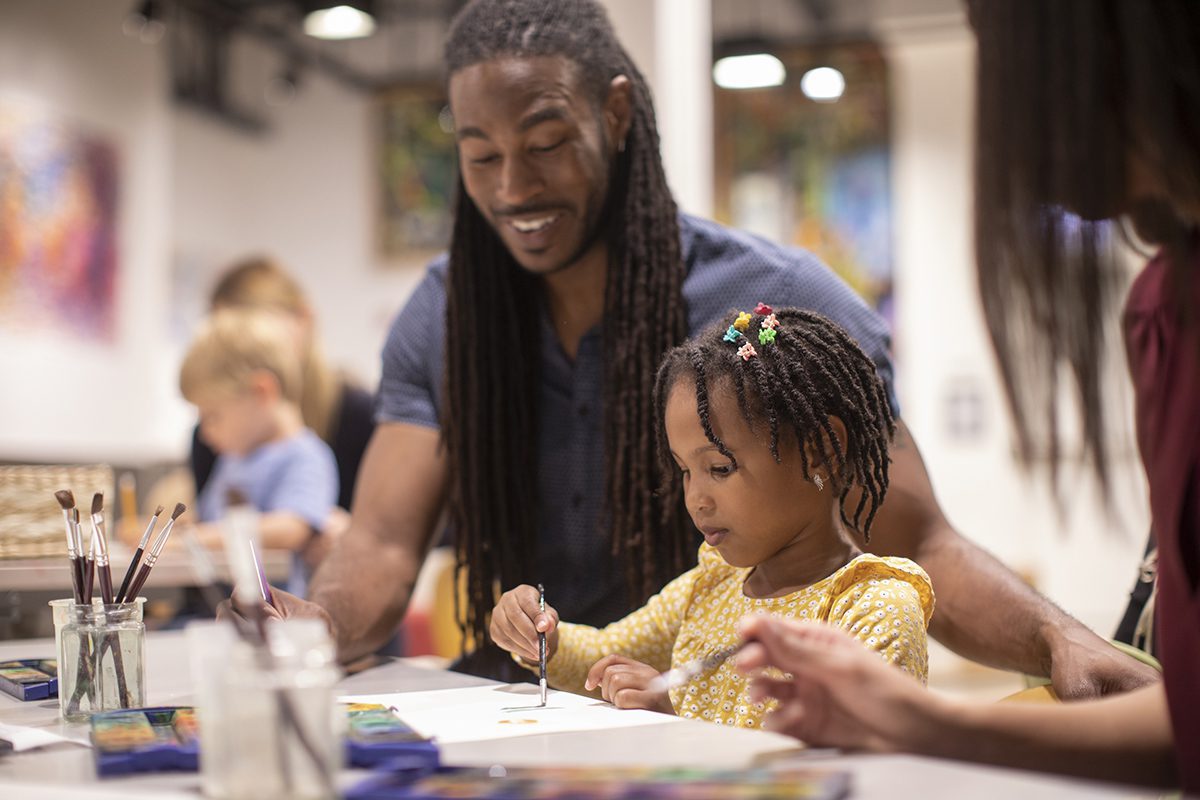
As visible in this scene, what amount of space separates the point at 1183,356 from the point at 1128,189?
0.13 meters

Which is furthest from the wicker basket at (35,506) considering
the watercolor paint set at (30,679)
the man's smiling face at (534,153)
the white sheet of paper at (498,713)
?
the white sheet of paper at (498,713)

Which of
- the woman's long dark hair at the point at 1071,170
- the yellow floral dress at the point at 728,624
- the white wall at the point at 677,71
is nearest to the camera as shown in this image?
the woman's long dark hair at the point at 1071,170

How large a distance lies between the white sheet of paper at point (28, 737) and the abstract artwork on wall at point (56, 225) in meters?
5.24

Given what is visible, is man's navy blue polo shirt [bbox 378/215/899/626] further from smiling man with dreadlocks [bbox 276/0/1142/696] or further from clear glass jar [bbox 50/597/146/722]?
clear glass jar [bbox 50/597/146/722]

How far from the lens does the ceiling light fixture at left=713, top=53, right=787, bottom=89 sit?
17.8 ft

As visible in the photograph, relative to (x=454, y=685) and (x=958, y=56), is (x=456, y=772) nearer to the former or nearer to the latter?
(x=454, y=685)

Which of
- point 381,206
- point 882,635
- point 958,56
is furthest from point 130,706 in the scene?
point 381,206

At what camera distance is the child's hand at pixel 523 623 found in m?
1.41

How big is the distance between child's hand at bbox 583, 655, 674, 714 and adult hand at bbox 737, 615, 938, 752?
12.5 inches

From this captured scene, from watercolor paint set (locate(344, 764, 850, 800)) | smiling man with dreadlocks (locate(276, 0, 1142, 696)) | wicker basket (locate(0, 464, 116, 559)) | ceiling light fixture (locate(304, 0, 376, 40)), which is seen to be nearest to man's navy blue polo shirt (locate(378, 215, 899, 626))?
smiling man with dreadlocks (locate(276, 0, 1142, 696))

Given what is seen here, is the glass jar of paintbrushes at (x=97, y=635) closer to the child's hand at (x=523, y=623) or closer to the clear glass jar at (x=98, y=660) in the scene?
the clear glass jar at (x=98, y=660)

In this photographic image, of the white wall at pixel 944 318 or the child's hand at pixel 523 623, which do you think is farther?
the white wall at pixel 944 318

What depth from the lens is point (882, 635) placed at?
3.93 feet

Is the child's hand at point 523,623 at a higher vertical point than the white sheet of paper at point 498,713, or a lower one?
higher
